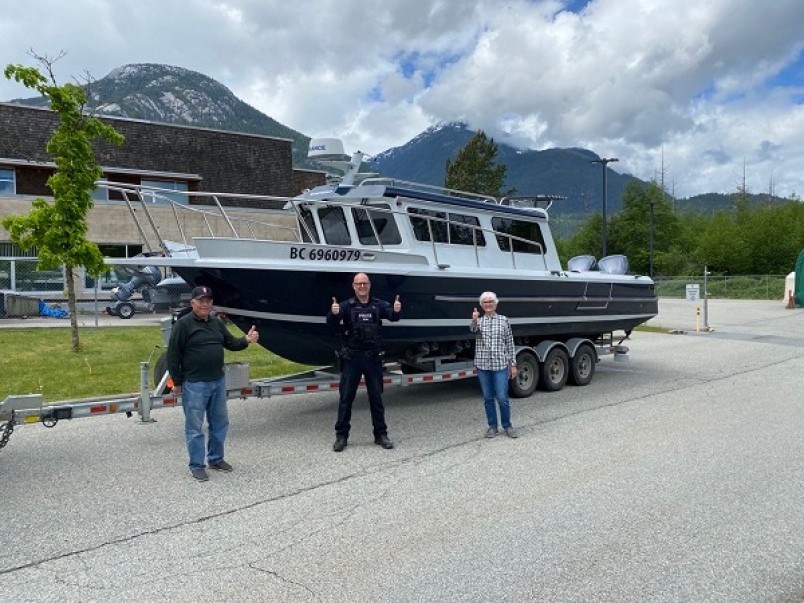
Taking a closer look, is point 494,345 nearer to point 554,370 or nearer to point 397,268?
point 397,268

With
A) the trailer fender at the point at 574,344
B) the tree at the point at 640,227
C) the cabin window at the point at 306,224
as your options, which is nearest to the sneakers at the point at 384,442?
the cabin window at the point at 306,224

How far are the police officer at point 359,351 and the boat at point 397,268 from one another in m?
0.27

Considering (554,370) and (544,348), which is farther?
(554,370)

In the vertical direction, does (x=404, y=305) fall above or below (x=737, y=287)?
above

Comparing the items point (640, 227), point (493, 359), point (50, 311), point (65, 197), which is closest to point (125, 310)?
point (50, 311)

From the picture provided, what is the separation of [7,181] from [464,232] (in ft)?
74.8

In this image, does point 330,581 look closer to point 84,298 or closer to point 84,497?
point 84,497

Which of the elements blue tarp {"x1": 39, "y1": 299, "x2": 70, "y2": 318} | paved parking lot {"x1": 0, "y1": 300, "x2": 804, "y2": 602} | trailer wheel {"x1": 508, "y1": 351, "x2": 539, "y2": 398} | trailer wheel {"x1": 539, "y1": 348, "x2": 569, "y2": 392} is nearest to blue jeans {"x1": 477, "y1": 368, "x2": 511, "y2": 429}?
paved parking lot {"x1": 0, "y1": 300, "x2": 804, "y2": 602}

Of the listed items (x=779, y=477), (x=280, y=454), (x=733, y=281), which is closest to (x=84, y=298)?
(x=280, y=454)

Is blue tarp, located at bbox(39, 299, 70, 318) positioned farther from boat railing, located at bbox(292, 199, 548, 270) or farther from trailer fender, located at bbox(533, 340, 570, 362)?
trailer fender, located at bbox(533, 340, 570, 362)

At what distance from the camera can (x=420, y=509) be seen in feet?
16.5

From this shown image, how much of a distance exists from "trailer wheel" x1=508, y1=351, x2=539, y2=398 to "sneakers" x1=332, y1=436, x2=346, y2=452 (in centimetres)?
340

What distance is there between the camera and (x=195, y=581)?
3.88 m

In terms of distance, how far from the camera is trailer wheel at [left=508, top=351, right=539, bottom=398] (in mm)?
9438
